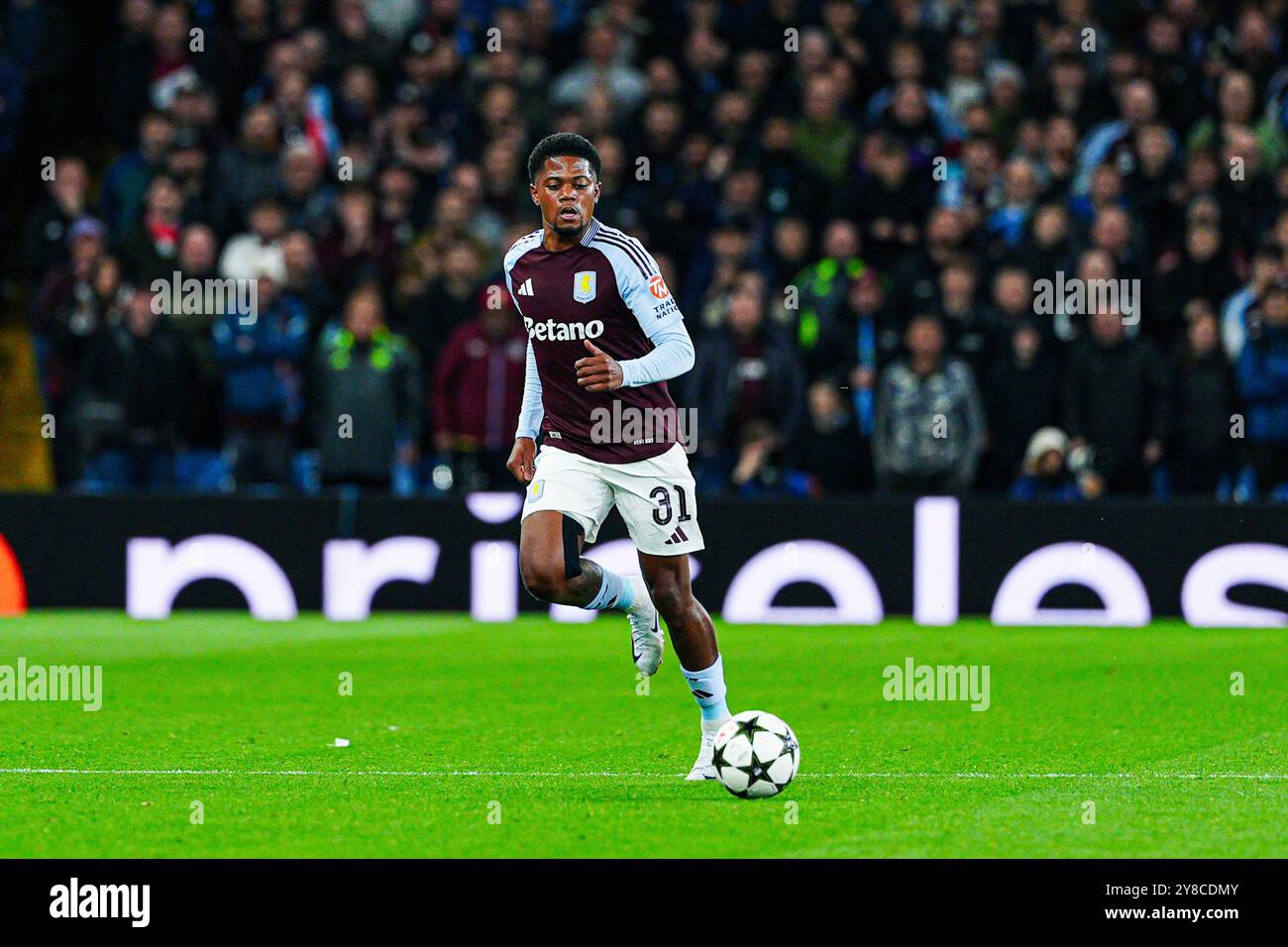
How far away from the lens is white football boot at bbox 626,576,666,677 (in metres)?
8.29

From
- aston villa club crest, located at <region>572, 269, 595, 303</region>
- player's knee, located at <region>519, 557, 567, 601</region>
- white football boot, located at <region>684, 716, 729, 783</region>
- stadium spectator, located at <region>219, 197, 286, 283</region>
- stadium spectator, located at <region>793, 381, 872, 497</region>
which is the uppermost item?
stadium spectator, located at <region>219, 197, 286, 283</region>

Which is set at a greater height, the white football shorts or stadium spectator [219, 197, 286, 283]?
stadium spectator [219, 197, 286, 283]

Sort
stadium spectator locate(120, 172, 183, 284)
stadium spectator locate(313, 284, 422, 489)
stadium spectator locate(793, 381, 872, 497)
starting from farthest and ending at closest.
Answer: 1. stadium spectator locate(120, 172, 183, 284)
2. stadium spectator locate(793, 381, 872, 497)
3. stadium spectator locate(313, 284, 422, 489)

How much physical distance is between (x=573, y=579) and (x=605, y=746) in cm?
124

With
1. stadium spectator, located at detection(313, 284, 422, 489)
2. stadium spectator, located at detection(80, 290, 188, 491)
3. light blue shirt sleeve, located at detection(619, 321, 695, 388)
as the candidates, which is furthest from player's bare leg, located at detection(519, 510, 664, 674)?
stadium spectator, located at detection(80, 290, 188, 491)

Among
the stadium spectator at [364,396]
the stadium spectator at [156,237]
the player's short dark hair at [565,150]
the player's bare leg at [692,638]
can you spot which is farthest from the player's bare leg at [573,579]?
the stadium spectator at [156,237]

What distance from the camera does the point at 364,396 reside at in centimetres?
1466

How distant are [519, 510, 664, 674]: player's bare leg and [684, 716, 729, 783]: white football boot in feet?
1.39

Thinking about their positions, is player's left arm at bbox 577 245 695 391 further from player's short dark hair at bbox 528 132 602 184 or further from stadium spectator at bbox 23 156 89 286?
stadium spectator at bbox 23 156 89 286

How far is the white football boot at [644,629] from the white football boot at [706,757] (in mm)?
384

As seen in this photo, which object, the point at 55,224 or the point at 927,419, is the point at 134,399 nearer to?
the point at 55,224

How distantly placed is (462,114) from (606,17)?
1393 mm

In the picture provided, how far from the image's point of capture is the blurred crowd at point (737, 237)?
1447 centimetres

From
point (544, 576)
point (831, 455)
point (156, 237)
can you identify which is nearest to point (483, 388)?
point (831, 455)
